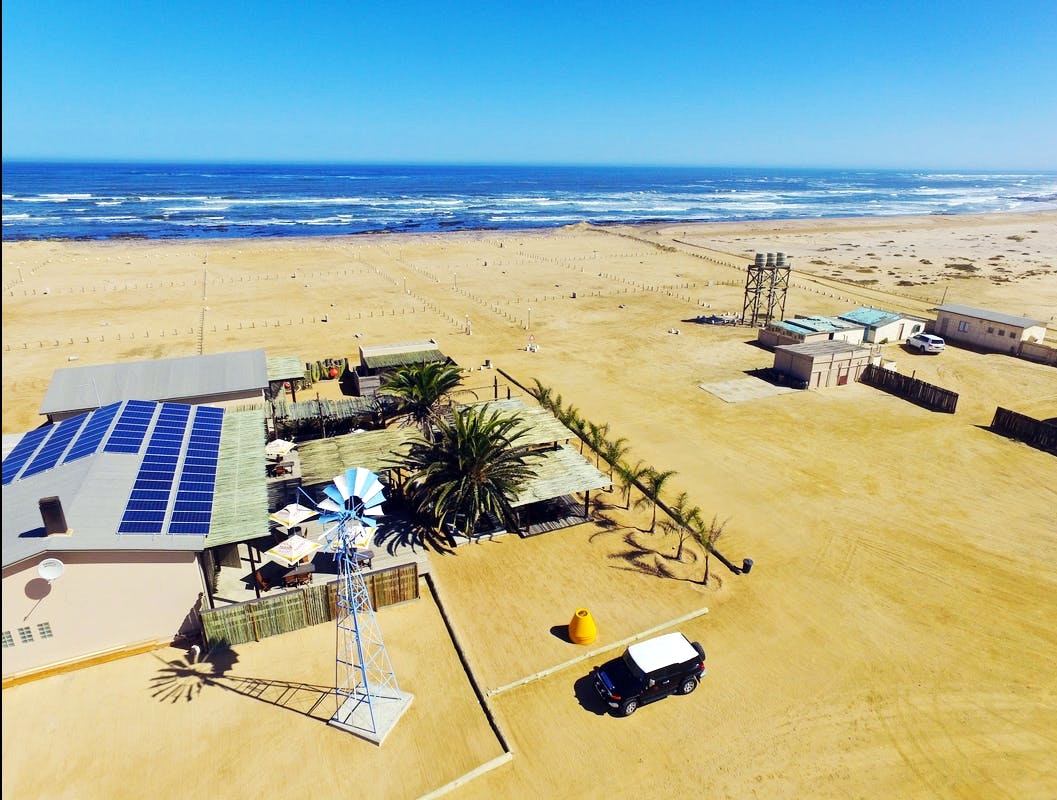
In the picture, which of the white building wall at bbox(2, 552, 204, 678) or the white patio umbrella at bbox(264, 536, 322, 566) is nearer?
the white building wall at bbox(2, 552, 204, 678)

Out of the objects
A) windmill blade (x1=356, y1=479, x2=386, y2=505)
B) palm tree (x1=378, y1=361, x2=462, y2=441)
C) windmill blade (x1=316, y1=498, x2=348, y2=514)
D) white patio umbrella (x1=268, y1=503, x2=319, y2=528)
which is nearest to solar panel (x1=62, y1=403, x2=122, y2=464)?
white patio umbrella (x1=268, y1=503, x2=319, y2=528)

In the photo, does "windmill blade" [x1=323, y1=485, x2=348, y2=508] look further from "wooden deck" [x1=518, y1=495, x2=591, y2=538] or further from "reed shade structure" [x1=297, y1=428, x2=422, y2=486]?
"wooden deck" [x1=518, y1=495, x2=591, y2=538]

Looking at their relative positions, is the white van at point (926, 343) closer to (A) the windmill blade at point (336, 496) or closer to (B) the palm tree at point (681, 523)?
(B) the palm tree at point (681, 523)

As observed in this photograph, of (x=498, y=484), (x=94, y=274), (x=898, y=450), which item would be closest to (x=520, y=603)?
(x=498, y=484)

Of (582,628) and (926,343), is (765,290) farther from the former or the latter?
(582,628)

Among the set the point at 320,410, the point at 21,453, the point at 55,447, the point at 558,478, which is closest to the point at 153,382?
the point at 320,410

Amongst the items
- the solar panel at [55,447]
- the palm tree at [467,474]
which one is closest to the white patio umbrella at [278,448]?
the palm tree at [467,474]

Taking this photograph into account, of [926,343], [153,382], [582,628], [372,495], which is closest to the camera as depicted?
[372,495]
